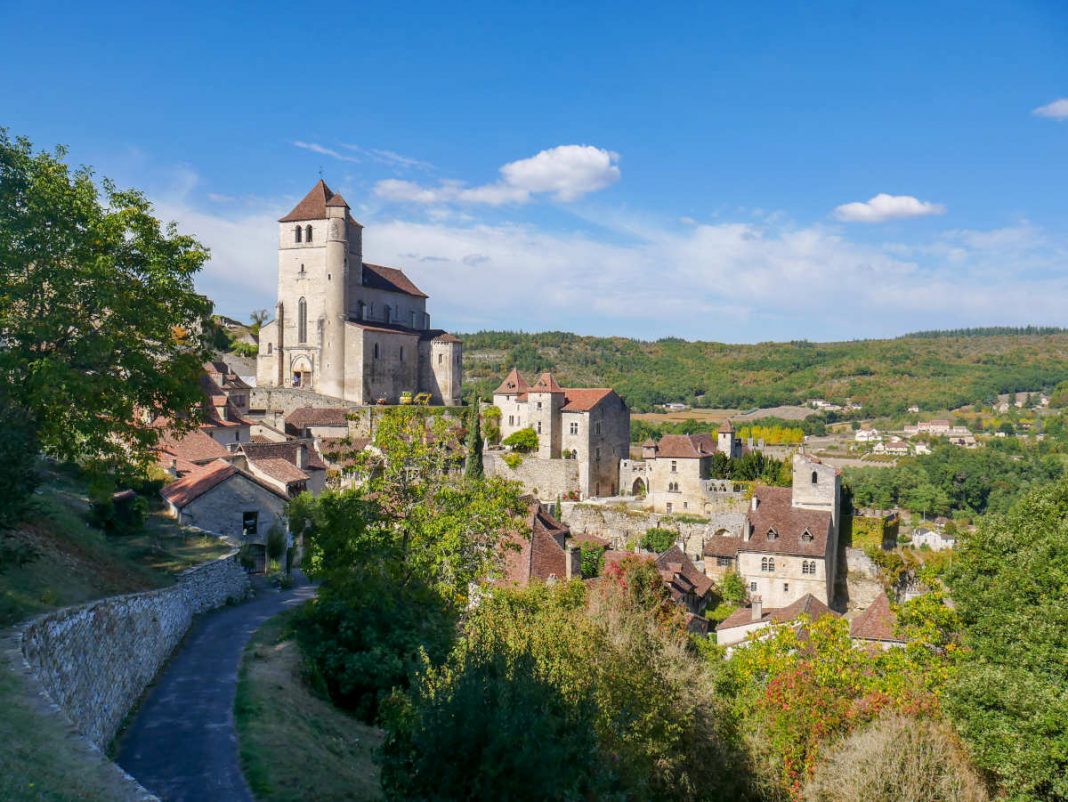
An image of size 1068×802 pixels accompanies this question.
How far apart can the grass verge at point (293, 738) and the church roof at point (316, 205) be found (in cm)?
5482

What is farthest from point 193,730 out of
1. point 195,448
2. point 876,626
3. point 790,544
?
point 790,544

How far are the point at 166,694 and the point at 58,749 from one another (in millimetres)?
7666

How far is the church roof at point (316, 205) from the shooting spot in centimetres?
6969

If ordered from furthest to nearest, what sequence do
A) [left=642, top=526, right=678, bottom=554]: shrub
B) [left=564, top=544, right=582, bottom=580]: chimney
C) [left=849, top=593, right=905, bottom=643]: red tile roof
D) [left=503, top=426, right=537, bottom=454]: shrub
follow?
[left=503, top=426, right=537, bottom=454]: shrub
[left=642, top=526, right=678, bottom=554]: shrub
[left=564, top=544, right=582, bottom=580]: chimney
[left=849, top=593, right=905, bottom=643]: red tile roof

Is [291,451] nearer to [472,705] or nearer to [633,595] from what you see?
[633,595]

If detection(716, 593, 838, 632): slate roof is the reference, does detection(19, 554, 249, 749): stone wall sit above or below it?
above

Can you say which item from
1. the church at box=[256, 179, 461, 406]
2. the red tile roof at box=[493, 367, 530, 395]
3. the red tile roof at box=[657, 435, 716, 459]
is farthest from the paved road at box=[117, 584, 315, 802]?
the church at box=[256, 179, 461, 406]

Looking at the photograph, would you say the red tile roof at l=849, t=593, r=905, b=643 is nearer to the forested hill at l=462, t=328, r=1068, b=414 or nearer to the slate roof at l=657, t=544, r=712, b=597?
the slate roof at l=657, t=544, r=712, b=597

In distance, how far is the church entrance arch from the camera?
228 feet

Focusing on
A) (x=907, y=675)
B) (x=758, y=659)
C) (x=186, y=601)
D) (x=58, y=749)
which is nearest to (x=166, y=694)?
(x=186, y=601)

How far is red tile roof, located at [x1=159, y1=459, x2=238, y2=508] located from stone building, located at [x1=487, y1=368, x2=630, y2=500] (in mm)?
26915

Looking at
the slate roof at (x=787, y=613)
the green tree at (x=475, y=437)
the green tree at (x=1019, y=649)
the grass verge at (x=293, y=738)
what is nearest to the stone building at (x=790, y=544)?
the slate roof at (x=787, y=613)

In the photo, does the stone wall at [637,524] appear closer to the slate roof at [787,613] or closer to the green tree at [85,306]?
the slate roof at [787,613]

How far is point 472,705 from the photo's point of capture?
9695mm
